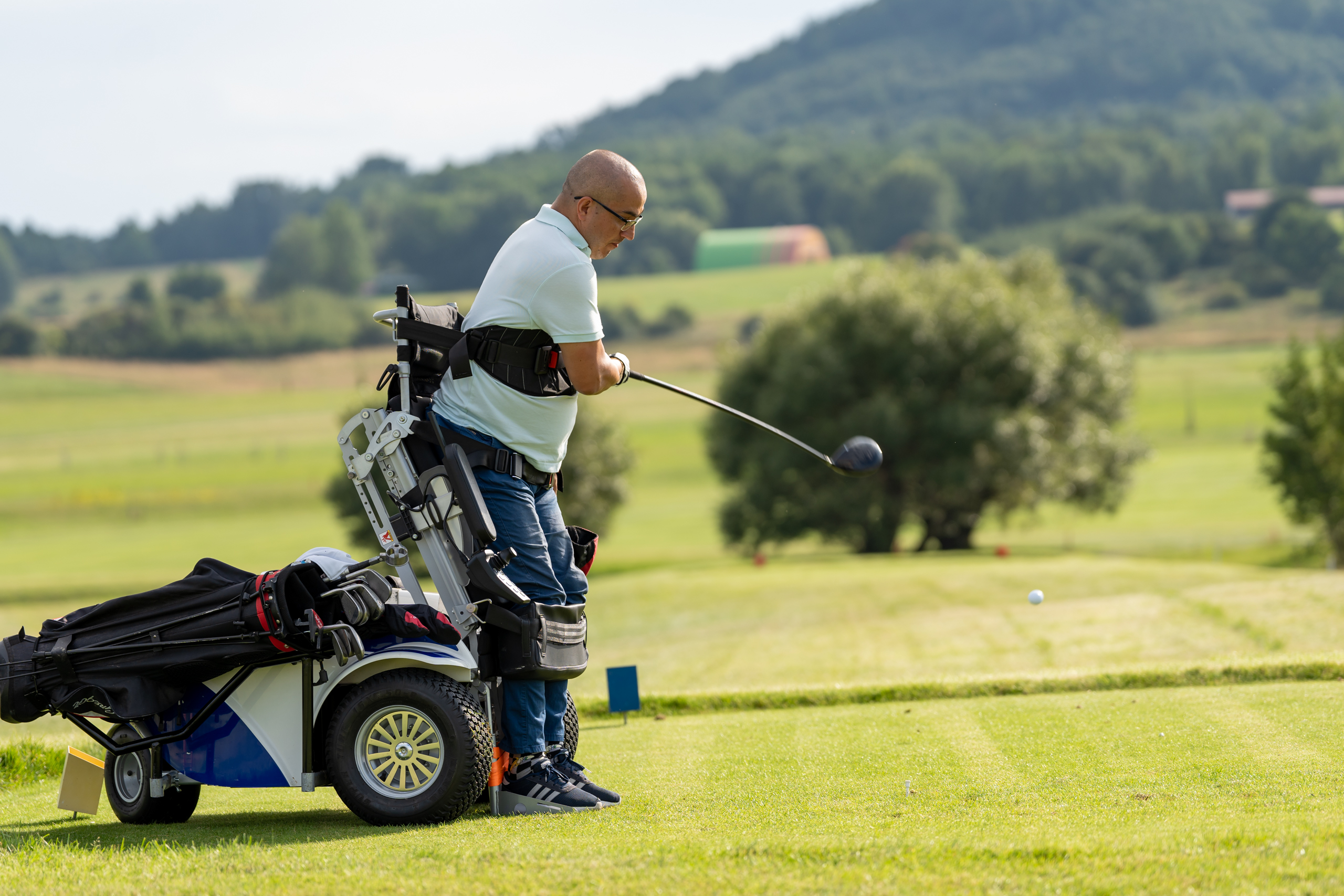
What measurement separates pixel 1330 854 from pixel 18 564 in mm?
68127

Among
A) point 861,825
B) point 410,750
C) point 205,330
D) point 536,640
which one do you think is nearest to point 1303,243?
point 205,330

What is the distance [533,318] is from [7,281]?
696ft

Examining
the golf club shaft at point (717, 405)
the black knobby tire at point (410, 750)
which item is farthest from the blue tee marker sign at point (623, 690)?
the black knobby tire at point (410, 750)

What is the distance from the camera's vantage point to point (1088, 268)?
512 feet

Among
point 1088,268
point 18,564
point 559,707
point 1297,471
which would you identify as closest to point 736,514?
point 1297,471

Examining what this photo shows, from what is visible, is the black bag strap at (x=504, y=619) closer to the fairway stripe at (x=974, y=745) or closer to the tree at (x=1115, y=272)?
the fairway stripe at (x=974, y=745)

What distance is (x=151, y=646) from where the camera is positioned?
5840 millimetres

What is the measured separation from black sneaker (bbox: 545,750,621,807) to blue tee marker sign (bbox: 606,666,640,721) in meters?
2.98

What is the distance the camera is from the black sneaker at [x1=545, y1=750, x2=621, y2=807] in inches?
231

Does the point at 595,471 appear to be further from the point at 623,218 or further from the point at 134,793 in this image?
the point at 623,218

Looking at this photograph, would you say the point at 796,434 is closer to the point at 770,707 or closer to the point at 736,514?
the point at 736,514

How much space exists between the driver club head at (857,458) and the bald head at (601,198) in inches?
61.8

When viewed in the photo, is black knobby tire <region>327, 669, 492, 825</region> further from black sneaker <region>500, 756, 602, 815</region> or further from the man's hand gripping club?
the man's hand gripping club

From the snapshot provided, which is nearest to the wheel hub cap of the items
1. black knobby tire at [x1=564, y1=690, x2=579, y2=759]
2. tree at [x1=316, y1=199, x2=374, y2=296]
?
black knobby tire at [x1=564, y1=690, x2=579, y2=759]
